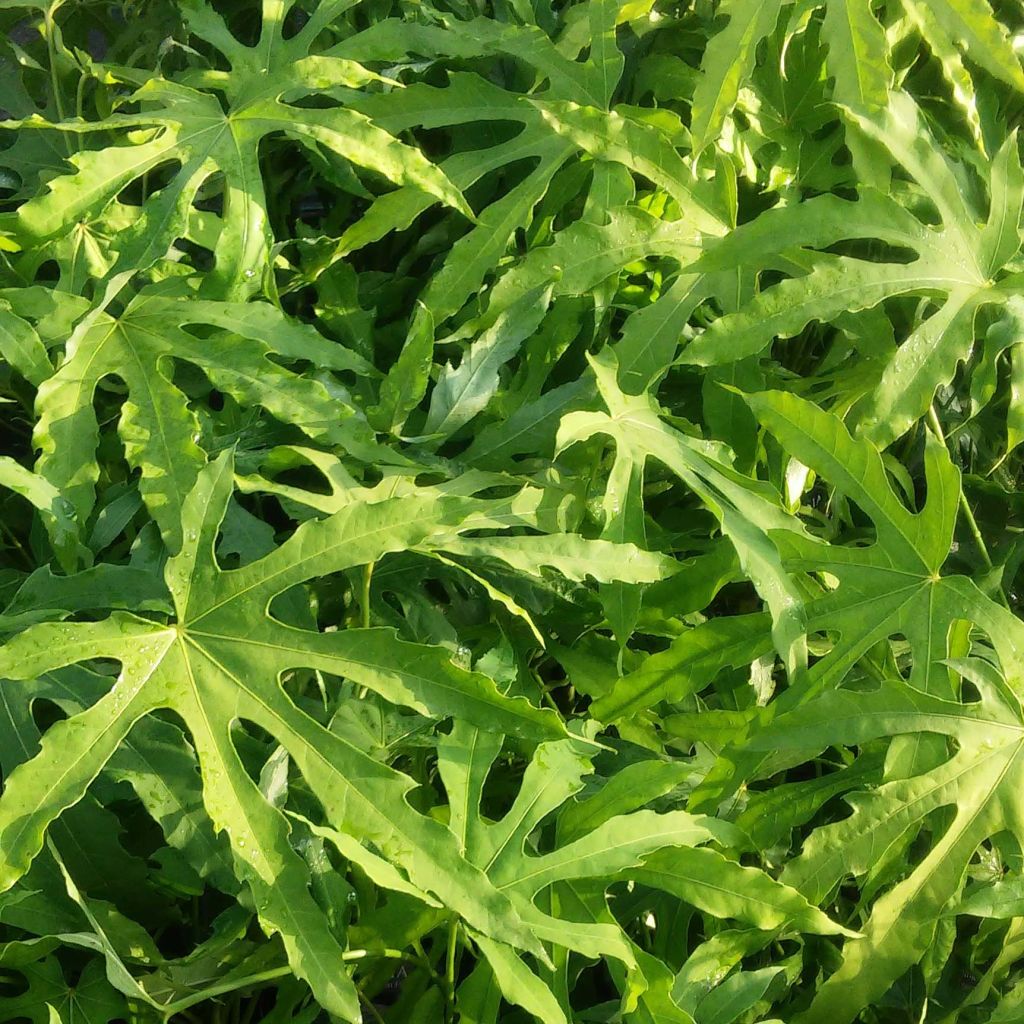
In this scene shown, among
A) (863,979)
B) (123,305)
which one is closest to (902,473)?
(863,979)

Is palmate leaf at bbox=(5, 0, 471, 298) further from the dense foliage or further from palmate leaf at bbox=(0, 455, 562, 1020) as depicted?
palmate leaf at bbox=(0, 455, 562, 1020)

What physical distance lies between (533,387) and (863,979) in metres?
0.57

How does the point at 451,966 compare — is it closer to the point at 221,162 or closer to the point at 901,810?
the point at 901,810

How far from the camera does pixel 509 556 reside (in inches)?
31.9

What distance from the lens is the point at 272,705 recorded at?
2.37ft

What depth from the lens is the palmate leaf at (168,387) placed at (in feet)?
2.61

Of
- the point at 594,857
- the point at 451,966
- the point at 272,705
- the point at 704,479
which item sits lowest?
the point at 451,966

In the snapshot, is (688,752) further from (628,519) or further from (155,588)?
(155,588)

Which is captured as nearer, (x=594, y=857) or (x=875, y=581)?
(x=594, y=857)

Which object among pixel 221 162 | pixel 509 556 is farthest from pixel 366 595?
pixel 221 162

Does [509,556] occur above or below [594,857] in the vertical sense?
above

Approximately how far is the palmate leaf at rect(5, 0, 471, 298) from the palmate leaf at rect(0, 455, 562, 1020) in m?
0.26

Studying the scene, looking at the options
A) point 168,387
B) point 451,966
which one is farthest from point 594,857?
point 168,387

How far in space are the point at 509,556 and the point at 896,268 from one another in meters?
0.44
